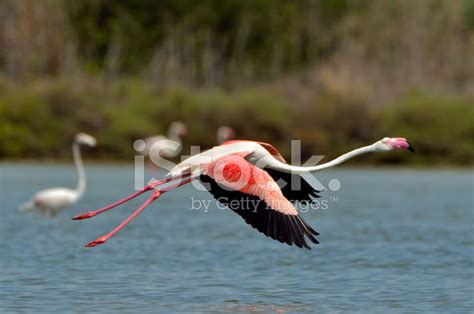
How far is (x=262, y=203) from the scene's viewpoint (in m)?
10.1

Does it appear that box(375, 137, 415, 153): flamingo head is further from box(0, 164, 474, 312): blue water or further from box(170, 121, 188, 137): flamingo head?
box(170, 121, 188, 137): flamingo head

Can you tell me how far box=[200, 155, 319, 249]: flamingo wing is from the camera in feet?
32.0

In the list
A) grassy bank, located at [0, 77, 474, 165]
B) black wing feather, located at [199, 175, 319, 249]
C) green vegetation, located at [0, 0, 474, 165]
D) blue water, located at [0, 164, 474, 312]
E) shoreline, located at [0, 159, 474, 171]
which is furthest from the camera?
green vegetation, located at [0, 0, 474, 165]

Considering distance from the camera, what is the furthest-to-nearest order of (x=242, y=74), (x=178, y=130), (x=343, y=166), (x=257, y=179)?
1. (x=242, y=74)
2. (x=343, y=166)
3. (x=178, y=130)
4. (x=257, y=179)

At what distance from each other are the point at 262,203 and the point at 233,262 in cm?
323

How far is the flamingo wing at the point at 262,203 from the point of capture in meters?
9.76

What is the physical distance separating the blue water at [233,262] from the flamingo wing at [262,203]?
2.03 feet

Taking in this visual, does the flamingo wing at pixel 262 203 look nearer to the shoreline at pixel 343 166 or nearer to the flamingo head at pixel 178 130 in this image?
the flamingo head at pixel 178 130

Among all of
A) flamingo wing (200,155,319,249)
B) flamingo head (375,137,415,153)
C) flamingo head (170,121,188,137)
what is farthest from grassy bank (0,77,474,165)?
flamingo wing (200,155,319,249)

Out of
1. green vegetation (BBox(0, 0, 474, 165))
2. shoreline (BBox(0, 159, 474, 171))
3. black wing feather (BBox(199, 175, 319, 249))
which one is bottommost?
black wing feather (BBox(199, 175, 319, 249))

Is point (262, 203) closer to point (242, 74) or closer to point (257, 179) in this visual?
point (257, 179)

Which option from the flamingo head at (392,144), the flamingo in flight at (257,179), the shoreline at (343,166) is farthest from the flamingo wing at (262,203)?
Answer: the shoreline at (343,166)

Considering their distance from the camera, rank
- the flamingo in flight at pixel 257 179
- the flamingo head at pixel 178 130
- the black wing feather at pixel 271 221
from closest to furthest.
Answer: the black wing feather at pixel 271 221
the flamingo in flight at pixel 257 179
the flamingo head at pixel 178 130

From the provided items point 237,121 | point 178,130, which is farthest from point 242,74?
point 178,130
